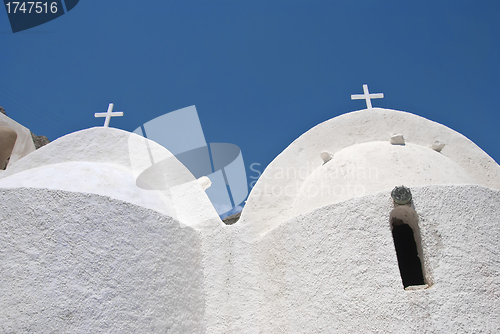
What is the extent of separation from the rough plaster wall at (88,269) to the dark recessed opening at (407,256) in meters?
3.29

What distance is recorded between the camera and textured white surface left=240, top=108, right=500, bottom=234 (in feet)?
20.4

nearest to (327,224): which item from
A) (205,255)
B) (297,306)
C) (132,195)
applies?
(297,306)

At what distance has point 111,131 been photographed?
7156 millimetres

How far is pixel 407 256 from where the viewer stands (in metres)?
5.62

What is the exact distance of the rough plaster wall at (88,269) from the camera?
4.05 meters

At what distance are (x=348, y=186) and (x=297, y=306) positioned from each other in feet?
6.27

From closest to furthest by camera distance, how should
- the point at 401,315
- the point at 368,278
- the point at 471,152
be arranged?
the point at 401,315 → the point at 368,278 → the point at 471,152

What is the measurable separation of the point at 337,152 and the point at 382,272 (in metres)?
2.71

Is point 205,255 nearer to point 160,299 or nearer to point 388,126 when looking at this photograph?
point 160,299

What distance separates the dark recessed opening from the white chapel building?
0.02 m

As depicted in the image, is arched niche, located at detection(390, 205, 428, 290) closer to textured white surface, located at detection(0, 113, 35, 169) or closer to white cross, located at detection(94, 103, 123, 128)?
white cross, located at detection(94, 103, 123, 128)


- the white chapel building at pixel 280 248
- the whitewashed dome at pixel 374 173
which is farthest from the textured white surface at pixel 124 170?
the whitewashed dome at pixel 374 173

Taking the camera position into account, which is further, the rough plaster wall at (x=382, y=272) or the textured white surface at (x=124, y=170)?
the textured white surface at (x=124, y=170)

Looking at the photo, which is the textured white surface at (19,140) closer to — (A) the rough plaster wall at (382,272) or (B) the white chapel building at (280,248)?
(B) the white chapel building at (280,248)
